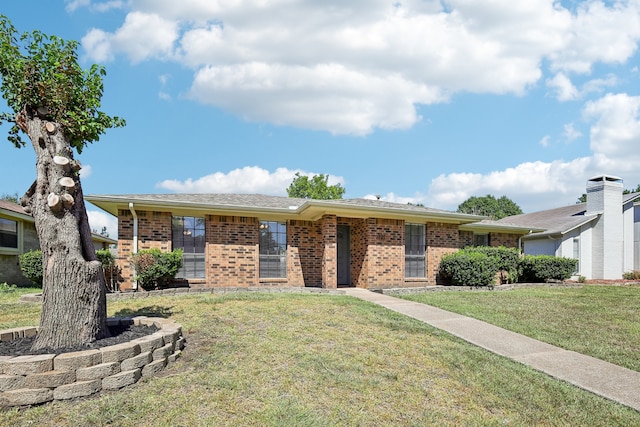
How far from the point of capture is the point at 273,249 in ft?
42.1

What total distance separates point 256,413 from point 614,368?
480 cm

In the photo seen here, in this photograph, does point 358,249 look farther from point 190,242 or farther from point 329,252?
point 190,242

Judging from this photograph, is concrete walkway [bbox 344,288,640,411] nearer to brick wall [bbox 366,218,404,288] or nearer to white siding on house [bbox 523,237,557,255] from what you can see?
brick wall [bbox 366,218,404,288]

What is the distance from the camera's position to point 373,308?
821 cm

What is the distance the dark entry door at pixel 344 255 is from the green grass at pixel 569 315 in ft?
10.7

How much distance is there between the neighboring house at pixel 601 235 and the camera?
62.0ft

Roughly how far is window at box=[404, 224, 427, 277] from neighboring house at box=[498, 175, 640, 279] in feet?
28.6

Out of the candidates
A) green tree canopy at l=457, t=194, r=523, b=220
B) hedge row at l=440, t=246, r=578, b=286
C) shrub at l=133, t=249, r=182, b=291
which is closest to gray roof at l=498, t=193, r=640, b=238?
hedge row at l=440, t=246, r=578, b=286

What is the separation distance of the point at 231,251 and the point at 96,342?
773 cm

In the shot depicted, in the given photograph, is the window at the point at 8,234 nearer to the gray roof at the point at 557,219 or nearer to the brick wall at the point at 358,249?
the brick wall at the point at 358,249

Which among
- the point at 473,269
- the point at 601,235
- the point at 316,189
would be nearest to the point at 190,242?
the point at 473,269

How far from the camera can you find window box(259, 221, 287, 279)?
12695mm

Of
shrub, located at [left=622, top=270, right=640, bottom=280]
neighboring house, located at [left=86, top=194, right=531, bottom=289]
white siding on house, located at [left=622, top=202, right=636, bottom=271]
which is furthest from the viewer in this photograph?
white siding on house, located at [left=622, top=202, right=636, bottom=271]

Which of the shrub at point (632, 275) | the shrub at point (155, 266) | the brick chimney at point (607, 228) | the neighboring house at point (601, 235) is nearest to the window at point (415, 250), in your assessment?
the shrub at point (155, 266)
